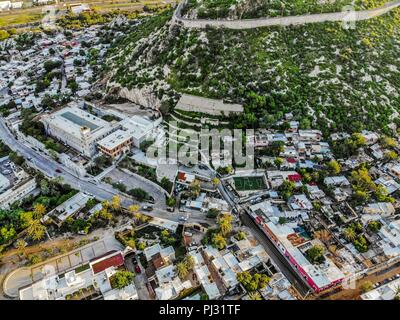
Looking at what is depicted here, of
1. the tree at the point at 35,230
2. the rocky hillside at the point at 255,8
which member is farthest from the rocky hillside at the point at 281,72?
the tree at the point at 35,230

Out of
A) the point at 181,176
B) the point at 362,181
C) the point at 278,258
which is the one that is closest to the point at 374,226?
the point at 362,181

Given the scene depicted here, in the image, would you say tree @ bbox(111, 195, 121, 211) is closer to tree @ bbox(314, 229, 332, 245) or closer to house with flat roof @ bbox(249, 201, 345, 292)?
house with flat roof @ bbox(249, 201, 345, 292)

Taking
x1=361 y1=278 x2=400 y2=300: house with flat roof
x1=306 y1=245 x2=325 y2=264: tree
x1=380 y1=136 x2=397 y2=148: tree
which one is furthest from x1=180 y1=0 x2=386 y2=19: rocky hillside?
x1=361 y1=278 x2=400 y2=300: house with flat roof

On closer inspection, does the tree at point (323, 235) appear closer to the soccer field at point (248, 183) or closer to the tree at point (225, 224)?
the soccer field at point (248, 183)

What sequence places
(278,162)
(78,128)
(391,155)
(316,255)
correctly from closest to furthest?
Result: (316,255) < (278,162) < (391,155) < (78,128)

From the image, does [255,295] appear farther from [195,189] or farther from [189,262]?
[195,189]

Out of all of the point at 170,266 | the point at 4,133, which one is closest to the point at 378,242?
the point at 170,266
